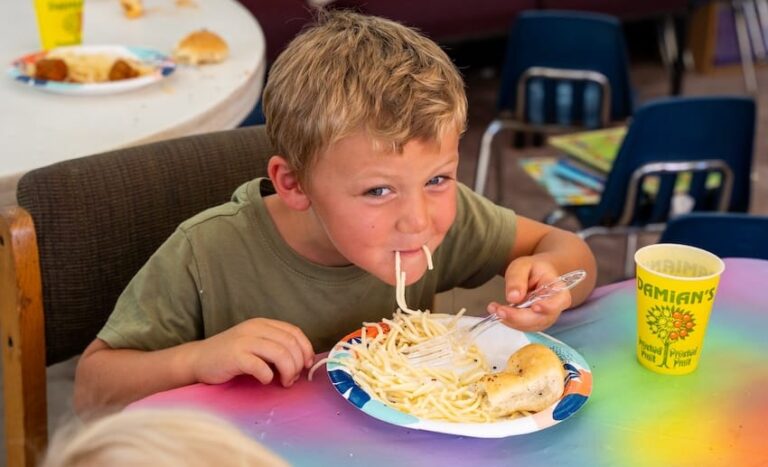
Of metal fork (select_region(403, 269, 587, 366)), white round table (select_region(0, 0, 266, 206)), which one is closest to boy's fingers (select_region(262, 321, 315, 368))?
metal fork (select_region(403, 269, 587, 366))

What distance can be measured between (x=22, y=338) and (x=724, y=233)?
1162 millimetres

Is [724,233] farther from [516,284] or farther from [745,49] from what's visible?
[745,49]

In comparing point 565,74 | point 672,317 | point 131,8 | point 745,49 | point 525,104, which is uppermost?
point 672,317

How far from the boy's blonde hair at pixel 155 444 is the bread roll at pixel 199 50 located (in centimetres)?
177

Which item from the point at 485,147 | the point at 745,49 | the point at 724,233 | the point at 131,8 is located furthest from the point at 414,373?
the point at 745,49

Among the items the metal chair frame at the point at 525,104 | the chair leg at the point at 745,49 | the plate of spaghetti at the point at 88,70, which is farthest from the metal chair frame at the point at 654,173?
the chair leg at the point at 745,49

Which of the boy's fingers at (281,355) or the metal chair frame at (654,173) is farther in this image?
the metal chair frame at (654,173)

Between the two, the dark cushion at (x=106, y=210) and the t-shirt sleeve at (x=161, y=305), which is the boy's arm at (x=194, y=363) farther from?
the dark cushion at (x=106, y=210)

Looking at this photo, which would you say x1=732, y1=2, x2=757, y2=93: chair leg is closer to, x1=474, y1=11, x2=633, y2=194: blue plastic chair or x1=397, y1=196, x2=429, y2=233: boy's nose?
x1=474, y1=11, x2=633, y2=194: blue plastic chair

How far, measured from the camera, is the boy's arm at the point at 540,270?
1265 mm

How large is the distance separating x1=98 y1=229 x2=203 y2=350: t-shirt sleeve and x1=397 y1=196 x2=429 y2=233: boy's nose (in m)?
0.34

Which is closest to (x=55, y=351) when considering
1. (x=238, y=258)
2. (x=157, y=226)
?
(x=157, y=226)

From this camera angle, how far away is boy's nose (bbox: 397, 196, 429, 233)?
3.94ft

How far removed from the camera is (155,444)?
2.27 ft
